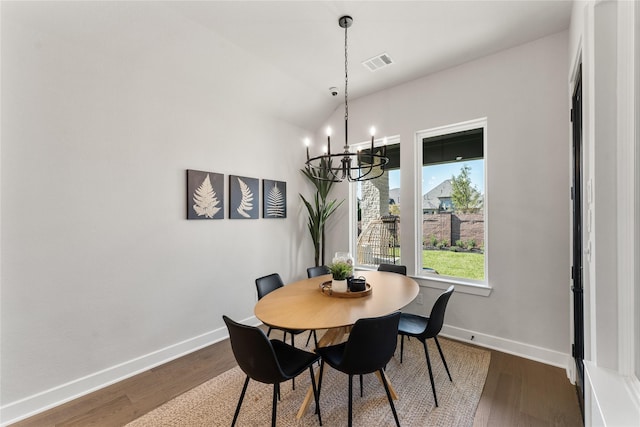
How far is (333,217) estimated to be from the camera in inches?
165

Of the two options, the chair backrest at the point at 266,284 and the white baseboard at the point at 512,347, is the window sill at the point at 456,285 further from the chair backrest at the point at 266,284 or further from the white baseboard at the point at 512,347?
the chair backrest at the point at 266,284

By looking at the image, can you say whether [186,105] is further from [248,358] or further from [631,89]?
[631,89]

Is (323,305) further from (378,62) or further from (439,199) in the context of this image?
(378,62)

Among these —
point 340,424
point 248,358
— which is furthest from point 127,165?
point 340,424

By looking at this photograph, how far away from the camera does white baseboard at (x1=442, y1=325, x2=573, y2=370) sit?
2.46 meters

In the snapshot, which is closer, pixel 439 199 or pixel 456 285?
pixel 456 285

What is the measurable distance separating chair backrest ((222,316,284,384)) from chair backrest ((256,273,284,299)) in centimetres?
87

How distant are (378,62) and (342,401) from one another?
3.24 meters

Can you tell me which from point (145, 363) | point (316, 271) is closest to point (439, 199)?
point (316, 271)

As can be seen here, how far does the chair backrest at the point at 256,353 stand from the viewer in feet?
4.79

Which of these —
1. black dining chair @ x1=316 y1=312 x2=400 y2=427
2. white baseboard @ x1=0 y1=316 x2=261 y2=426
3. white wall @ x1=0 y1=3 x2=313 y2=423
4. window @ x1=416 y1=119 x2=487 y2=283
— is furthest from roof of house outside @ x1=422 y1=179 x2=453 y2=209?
white baseboard @ x1=0 y1=316 x2=261 y2=426

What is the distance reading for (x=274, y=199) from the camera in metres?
3.72

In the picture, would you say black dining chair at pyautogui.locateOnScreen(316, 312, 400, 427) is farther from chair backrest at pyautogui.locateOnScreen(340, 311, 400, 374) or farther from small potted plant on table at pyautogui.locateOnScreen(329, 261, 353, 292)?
small potted plant on table at pyautogui.locateOnScreen(329, 261, 353, 292)

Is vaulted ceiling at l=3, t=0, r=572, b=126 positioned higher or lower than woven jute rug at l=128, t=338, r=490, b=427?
higher
